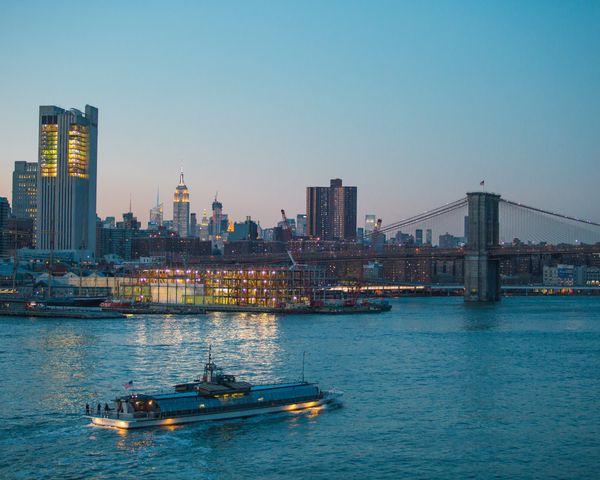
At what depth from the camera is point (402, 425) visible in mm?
29562

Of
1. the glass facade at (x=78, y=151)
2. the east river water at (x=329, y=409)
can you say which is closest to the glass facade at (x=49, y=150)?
the glass facade at (x=78, y=151)

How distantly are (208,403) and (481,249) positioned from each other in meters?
81.3

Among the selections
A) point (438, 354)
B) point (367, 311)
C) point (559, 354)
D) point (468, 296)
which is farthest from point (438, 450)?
point (468, 296)

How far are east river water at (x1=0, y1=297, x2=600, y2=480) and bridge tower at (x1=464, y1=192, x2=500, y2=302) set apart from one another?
4435 centimetres

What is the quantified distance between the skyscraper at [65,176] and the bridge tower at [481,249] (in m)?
94.3

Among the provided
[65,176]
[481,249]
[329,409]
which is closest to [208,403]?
[329,409]

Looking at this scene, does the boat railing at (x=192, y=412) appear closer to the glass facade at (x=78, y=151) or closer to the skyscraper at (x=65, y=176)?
the skyscraper at (x=65, y=176)

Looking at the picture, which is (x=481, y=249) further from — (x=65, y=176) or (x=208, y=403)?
(x=65, y=176)

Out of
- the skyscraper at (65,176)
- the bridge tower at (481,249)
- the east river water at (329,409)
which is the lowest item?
the east river water at (329,409)

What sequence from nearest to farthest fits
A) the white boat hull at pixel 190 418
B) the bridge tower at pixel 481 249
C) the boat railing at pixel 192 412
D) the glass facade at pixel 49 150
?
the white boat hull at pixel 190 418 → the boat railing at pixel 192 412 → the bridge tower at pixel 481 249 → the glass facade at pixel 49 150

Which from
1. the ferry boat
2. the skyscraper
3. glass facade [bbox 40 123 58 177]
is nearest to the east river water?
the ferry boat

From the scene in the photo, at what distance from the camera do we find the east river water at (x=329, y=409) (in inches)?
971

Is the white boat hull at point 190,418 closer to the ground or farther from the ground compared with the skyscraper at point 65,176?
closer to the ground

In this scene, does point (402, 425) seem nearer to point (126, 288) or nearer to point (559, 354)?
point (559, 354)
